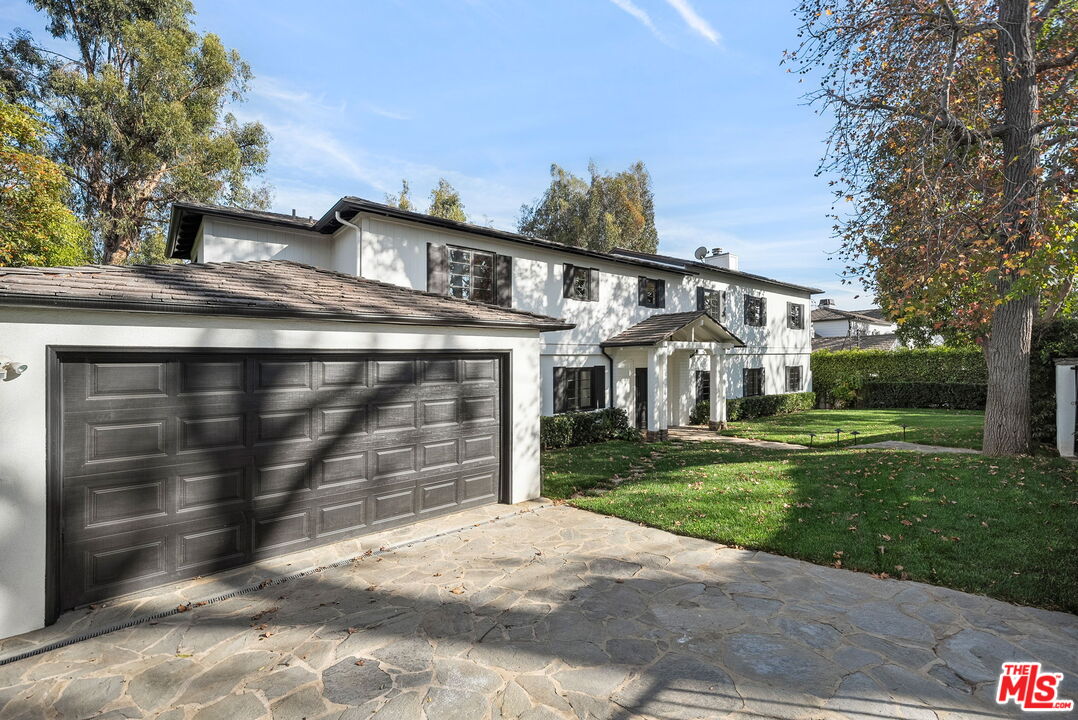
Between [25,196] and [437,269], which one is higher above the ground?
[25,196]

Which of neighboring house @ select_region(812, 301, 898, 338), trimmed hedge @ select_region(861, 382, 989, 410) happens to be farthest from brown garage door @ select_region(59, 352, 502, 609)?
neighboring house @ select_region(812, 301, 898, 338)

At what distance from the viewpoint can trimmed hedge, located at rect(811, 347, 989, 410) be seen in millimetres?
21984

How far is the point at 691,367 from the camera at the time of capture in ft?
59.8

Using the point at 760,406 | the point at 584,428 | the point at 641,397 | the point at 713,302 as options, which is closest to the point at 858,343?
the point at 760,406

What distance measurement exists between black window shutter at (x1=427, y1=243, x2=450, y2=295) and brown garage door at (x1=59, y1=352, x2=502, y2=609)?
4.59 metres

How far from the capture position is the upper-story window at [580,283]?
1427cm

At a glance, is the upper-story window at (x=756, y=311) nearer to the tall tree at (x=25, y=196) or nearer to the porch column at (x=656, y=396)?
the porch column at (x=656, y=396)

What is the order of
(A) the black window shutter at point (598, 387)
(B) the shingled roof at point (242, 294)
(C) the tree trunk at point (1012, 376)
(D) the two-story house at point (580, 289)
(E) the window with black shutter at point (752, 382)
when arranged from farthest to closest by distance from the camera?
(E) the window with black shutter at point (752, 382), (A) the black window shutter at point (598, 387), (D) the two-story house at point (580, 289), (C) the tree trunk at point (1012, 376), (B) the shingled roof at point (242, 294)

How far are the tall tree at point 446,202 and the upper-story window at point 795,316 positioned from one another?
20.3 m

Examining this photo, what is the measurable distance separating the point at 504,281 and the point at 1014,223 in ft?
34.1

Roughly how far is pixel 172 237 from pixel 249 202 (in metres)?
10.8

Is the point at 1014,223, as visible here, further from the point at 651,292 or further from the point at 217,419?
the point at 217,419

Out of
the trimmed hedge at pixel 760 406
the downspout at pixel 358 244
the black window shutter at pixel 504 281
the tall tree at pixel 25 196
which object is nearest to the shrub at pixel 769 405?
the trimmed hedge at pixel 760 406

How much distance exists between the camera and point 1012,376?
9.90 meters
